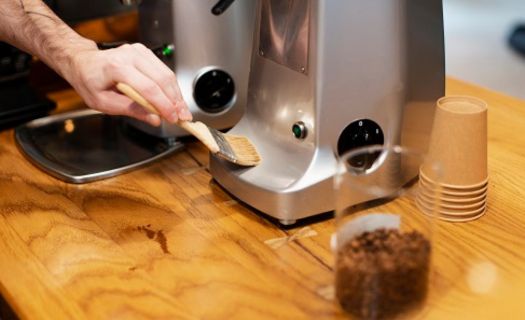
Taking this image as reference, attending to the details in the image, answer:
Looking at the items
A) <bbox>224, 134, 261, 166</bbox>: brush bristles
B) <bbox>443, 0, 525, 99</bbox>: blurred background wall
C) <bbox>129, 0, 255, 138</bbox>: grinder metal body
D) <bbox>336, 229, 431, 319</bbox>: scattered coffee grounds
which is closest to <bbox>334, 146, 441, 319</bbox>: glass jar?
<bbox>336, 229, 431, 319</bbox>: scattered coffee grounds

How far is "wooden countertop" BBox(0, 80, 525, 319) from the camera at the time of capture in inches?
28.4

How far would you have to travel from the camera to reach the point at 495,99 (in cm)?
118

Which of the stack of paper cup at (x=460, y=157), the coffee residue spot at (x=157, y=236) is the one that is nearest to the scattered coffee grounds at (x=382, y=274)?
the stack of paper cup at (x=460, y=157)

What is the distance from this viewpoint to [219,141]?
88cm

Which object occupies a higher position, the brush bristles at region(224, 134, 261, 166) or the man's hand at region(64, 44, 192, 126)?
the man's hand at region(64, 44, 192, 126)

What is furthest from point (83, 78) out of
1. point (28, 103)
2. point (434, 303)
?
point (434, 303)

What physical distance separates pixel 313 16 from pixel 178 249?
0.96 ft

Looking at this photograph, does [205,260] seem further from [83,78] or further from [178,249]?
[83,78]

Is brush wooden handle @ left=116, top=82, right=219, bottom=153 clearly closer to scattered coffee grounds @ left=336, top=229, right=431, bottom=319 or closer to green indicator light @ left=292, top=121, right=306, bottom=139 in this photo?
green indicator light @ left=292, top=121, right=306, bottom=139

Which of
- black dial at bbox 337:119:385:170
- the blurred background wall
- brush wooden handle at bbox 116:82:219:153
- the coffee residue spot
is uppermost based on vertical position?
brush wooden handle at bbox 116:82:219:153

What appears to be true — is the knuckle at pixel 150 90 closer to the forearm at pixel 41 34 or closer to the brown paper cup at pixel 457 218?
the forearm at pixel 41 34

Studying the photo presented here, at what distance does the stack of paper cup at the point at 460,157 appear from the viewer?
0.81 metres

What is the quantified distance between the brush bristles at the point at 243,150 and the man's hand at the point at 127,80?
0.29 feet

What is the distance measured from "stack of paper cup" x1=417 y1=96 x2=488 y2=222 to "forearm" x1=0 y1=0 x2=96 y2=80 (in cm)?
43
